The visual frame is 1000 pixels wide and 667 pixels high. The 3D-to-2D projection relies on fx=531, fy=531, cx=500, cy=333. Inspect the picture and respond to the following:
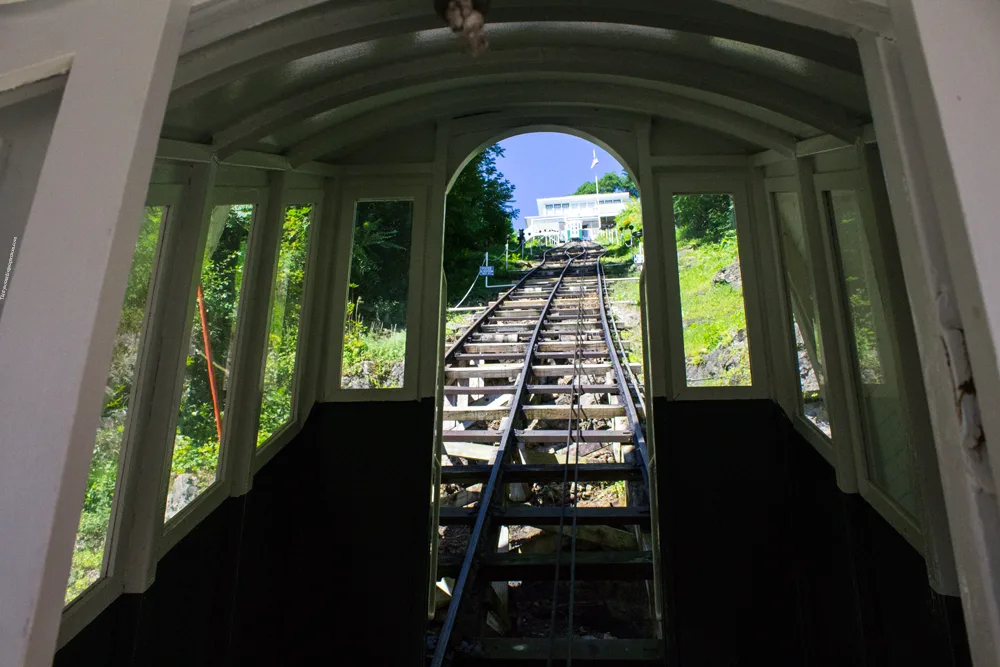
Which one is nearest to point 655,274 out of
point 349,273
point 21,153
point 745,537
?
point 745,537

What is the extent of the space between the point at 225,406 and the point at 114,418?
30.5 inches

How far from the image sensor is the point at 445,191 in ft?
12.4

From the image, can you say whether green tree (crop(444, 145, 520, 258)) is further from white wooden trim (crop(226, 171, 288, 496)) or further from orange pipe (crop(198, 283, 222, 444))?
orange pipe (crop(198, 283, 222, 444))

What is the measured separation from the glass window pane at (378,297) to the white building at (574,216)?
35272 millimetres

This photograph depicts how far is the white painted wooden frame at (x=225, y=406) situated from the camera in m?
2.14

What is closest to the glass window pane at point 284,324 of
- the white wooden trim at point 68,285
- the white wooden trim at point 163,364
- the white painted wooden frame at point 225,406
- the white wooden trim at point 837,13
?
the white painted wooden frame at point 225,406

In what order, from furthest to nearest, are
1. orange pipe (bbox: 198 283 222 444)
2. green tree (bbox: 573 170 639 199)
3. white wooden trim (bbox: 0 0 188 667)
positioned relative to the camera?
green tree (bbox: 573 170 639 199) → orange pipe (bbox: 198 283 222 444) → white wooden trim (bbox: 0 0 188 667)

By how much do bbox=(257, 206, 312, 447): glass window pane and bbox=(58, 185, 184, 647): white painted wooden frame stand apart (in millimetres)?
821

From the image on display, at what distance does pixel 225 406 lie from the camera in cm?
272

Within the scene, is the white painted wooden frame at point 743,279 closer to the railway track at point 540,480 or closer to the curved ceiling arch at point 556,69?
the railway track at point 540,480

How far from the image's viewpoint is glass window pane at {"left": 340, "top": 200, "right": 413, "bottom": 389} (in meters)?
3.72

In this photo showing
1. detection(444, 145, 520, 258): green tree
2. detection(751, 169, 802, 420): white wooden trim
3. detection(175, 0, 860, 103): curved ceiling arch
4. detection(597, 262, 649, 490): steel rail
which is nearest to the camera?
detection(175, 0, 860, 103): curved ceiling arch

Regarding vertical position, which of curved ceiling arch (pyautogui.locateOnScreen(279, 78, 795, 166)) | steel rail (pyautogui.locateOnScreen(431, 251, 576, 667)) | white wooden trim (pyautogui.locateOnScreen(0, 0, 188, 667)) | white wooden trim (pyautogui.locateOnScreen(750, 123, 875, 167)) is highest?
curved ceiling arch (pyautogui.locateOnScreen(279, 78, 795, 166))

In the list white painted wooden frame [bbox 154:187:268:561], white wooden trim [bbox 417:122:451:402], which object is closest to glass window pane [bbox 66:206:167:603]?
white painted wooden frame [bbox 154:187:268:561]
